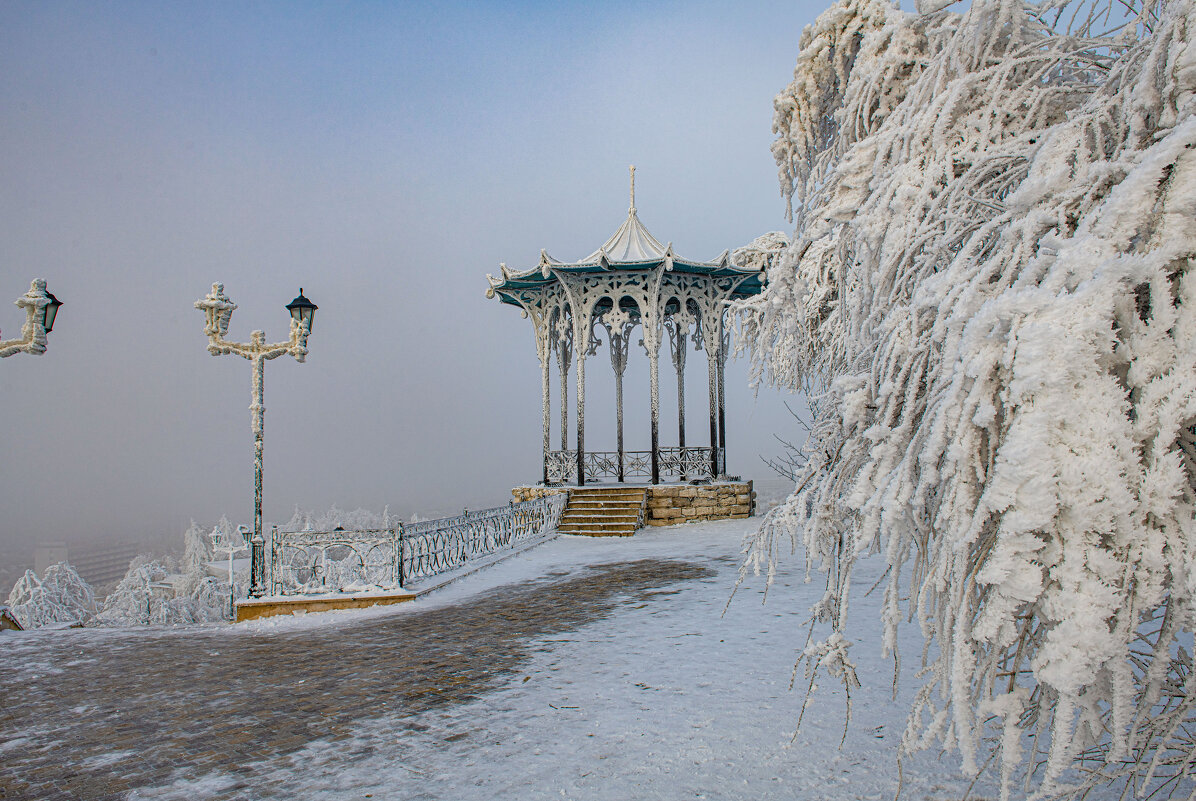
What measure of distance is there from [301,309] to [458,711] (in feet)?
22.5

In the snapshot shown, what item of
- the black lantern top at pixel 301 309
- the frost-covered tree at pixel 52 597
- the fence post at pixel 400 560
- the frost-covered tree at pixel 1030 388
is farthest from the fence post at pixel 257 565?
the frost-covered tree at pixel 52 597

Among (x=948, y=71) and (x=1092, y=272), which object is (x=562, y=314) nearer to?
(x=948, y=71)

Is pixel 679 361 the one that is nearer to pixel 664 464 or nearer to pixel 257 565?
pixel 664 464

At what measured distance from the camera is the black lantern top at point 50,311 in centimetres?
802

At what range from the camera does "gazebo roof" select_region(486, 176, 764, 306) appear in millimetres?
15914

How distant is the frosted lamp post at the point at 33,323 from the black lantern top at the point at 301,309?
9.07ft

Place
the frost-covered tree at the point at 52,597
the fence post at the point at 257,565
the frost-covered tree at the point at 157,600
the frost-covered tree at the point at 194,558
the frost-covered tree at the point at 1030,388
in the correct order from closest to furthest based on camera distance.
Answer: the frost-covered tree at the point at 1030,388 → the fence post at the point at 257,565 → the frost-covered tree at the point at 52,597 → the frost-covered tree at the point at 157,600 → the frost-covered tree at the point at 194,558

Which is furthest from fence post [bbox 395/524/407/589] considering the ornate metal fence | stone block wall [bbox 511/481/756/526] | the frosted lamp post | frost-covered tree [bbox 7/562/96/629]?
frost-covered tree [bbox 7/562/96/629]

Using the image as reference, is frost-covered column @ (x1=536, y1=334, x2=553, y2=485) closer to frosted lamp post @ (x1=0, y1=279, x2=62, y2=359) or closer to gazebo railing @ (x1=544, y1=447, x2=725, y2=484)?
gazebo railing @ (x1=544, y1=447, x2=725, y2=484)

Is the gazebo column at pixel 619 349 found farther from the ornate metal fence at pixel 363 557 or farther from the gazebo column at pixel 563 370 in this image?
the ornate metal fence at pixel 363 557

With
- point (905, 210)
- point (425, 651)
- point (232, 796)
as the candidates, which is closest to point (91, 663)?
point (425, 651)

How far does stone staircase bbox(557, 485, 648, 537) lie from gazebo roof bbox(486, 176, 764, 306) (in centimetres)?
558

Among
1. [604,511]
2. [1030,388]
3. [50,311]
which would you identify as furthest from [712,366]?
[1030,388]

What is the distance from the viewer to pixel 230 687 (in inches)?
202
